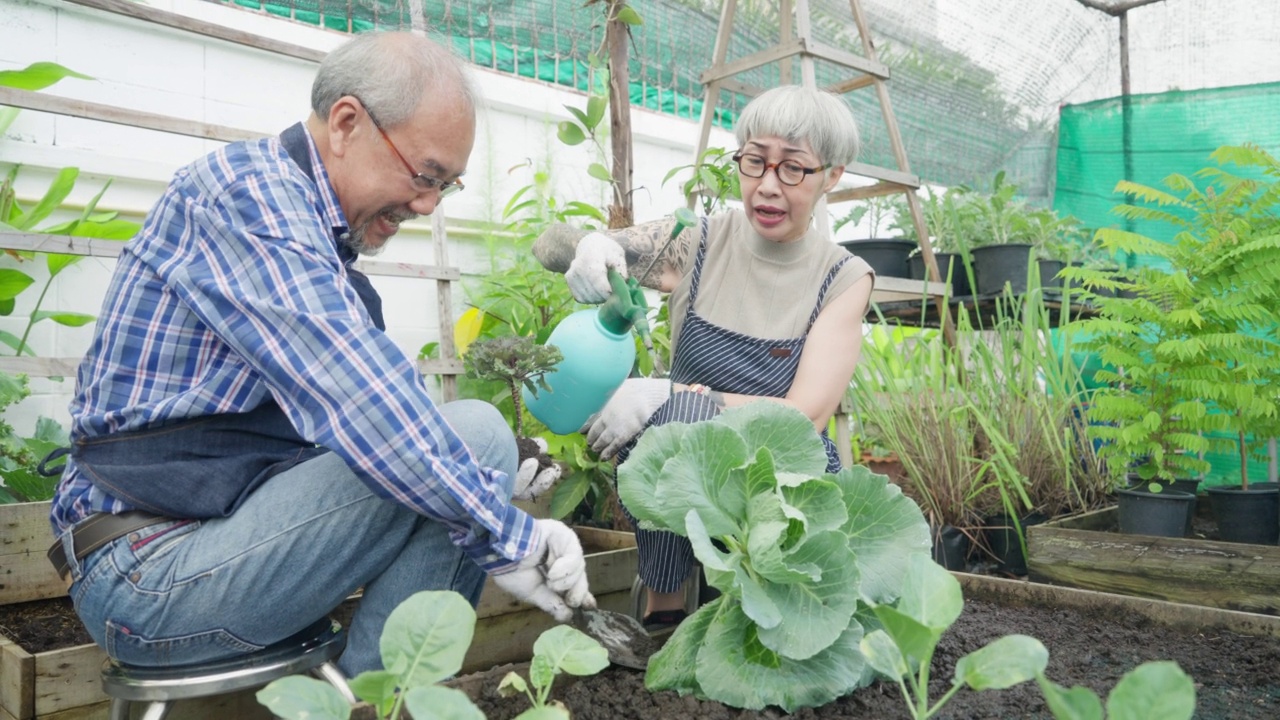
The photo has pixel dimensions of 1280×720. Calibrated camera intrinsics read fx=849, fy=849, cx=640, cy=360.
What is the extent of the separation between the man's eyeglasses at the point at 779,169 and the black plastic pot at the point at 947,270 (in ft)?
6.01

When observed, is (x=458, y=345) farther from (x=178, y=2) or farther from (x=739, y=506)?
(x=739, y=506)

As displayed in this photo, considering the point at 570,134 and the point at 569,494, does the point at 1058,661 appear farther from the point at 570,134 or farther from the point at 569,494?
the point at 570,134

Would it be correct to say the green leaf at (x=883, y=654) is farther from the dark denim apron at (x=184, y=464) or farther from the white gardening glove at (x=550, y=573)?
the dark denim apron at (x=184, y=464)

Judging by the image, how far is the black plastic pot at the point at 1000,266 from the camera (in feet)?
11.0

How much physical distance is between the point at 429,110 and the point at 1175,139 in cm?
357

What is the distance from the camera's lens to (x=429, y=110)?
3.82 feet

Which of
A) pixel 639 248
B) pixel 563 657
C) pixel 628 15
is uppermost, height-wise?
pixel 628 15

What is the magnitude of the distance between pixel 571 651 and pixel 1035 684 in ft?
2.32

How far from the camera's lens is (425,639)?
774 mm

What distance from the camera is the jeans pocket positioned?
40.5 inches

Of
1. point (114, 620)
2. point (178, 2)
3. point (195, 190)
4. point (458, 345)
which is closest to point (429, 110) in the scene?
point (195, 190)

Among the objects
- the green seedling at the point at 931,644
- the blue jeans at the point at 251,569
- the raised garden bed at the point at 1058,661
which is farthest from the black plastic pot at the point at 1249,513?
the blue jeans at the point at 251,569

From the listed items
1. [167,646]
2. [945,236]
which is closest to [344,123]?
[167,646]

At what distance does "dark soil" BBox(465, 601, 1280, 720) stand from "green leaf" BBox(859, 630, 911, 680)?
0.22 m
